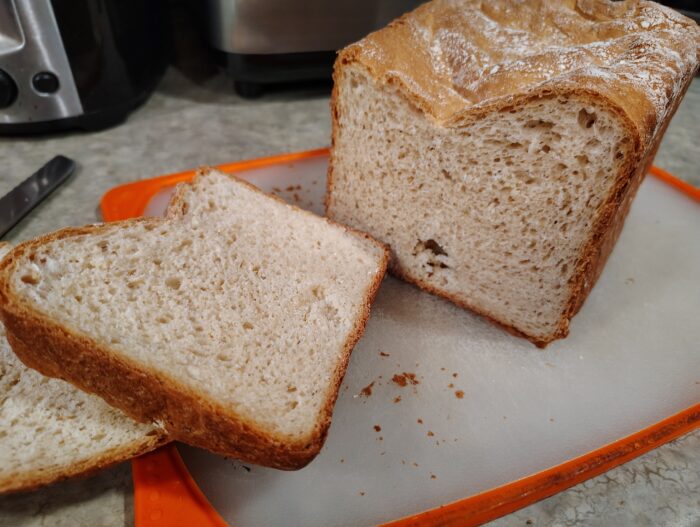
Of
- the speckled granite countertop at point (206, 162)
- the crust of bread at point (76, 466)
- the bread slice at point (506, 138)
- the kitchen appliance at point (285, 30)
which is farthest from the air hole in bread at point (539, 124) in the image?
the kitchen appliance at point (285, 30)

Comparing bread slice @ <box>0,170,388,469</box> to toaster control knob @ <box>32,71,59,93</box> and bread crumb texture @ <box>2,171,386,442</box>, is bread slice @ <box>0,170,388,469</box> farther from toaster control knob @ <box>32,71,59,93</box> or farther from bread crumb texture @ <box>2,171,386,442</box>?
toaster control knob @ <box>32,71,59,93</box>

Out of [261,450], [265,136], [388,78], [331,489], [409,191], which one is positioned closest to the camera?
[261,450]

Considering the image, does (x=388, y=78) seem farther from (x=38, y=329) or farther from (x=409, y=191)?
(x=38, y=329)

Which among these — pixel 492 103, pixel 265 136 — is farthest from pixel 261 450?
pixel 265 136

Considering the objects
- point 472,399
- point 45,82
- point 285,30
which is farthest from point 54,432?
point 285,30

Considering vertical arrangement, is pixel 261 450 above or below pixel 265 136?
above

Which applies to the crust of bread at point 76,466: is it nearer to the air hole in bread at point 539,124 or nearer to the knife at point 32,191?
the knife at point 32,191

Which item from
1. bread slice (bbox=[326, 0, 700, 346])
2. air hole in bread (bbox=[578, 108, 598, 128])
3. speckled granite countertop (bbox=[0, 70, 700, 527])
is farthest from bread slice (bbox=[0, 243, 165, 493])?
air hole in bread (bbox=[578, 108, 598, 128])
